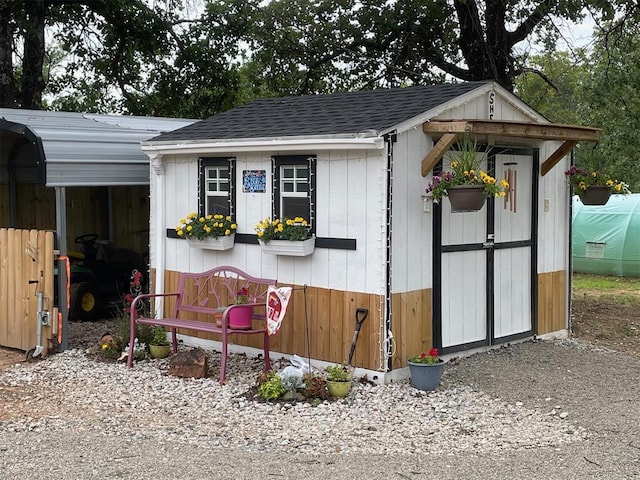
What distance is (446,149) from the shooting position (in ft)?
23.0

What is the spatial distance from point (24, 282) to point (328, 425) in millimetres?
4213

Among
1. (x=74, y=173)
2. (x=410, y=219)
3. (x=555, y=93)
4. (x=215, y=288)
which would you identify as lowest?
(x=215, y=288)

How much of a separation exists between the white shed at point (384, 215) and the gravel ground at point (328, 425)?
0.56 meters

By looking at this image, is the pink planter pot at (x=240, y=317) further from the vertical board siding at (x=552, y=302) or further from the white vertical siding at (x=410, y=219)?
the vertical board siding at (x=552, y=302)

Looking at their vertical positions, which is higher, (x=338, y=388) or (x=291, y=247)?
(x=291, y=247)

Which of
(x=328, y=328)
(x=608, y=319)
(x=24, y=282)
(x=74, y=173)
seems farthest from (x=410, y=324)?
(x=608, y=319)

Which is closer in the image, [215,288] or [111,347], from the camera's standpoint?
[111,347]

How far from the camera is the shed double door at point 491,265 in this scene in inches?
300

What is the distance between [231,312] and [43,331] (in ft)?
7.75

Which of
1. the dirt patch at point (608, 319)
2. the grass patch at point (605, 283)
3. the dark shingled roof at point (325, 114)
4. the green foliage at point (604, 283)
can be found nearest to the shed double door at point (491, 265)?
the dark shingled roof at point (325, 114)

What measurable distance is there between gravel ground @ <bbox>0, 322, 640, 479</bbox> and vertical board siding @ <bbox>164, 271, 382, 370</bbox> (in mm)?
320

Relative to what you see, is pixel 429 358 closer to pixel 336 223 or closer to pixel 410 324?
pixel 410 324

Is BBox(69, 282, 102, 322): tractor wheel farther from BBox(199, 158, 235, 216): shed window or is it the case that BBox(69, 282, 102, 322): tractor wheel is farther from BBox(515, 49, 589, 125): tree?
BBox(515, 49, 589, 125): tree

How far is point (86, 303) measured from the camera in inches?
420
